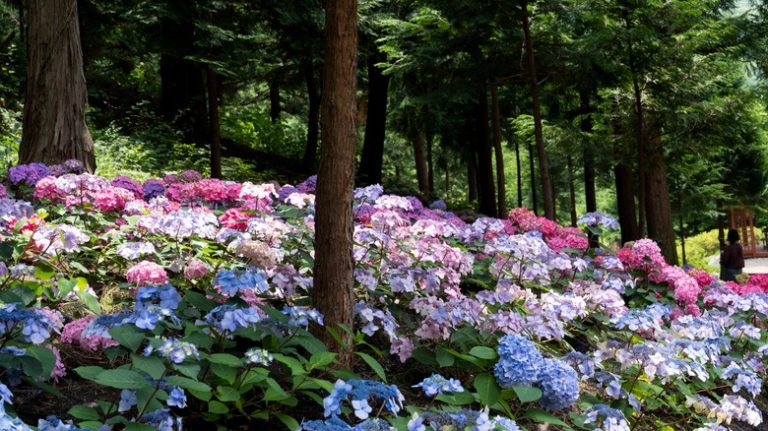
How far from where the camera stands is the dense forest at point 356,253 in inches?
109

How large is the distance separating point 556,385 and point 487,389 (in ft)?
0.95

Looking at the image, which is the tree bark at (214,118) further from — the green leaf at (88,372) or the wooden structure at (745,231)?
the wooden structure at (745,231)

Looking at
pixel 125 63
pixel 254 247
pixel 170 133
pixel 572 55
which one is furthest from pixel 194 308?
pixel 125 63

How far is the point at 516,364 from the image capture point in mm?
3105

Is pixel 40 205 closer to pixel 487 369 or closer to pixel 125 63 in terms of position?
pixel 487 369

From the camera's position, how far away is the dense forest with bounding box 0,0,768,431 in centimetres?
277

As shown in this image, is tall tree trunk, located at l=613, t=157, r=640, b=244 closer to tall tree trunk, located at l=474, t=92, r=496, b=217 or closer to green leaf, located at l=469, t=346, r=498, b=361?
tall tree trunk, located at l=474, t=92, r=496, b=217

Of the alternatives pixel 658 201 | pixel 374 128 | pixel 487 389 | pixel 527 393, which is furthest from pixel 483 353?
pixel 374 128

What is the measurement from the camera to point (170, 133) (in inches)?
519

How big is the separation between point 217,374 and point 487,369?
1445mm

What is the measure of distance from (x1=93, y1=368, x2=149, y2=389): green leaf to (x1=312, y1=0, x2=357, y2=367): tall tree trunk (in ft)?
4.08

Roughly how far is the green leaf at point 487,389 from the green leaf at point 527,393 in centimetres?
11

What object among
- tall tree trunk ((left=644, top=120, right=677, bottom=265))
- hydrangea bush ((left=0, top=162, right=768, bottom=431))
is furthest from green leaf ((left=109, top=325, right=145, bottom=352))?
tall tree trunk ((left=644, top=120, right=677, bottom=265))

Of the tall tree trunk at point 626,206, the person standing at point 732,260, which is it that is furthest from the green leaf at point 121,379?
the tall tree trunk at point 626,206
